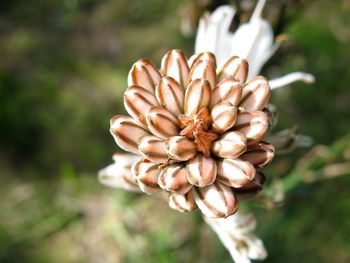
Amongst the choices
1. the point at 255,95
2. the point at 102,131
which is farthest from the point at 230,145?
the point at 102,131

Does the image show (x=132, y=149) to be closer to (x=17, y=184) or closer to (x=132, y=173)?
(x=132, y=173)

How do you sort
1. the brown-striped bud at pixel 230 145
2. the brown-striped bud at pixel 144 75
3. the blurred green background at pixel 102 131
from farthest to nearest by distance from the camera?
the blurred green background at pixel 102 131, the brown-striped bud at pixel 144 75, the brown-striped bud at pixel 230 145

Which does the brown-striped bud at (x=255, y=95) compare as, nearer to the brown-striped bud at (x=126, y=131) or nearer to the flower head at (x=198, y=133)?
the flower head at (x=198, y=133)

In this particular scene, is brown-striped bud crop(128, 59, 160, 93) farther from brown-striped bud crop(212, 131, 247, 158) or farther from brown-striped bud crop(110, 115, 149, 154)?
brown-striped bud crop(212, 131, 247, 158)

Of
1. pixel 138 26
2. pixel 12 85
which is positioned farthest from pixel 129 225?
pixel 138 26

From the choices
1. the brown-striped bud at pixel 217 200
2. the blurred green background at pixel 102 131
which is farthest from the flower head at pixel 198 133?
the blurred green background at pixel 102 131
